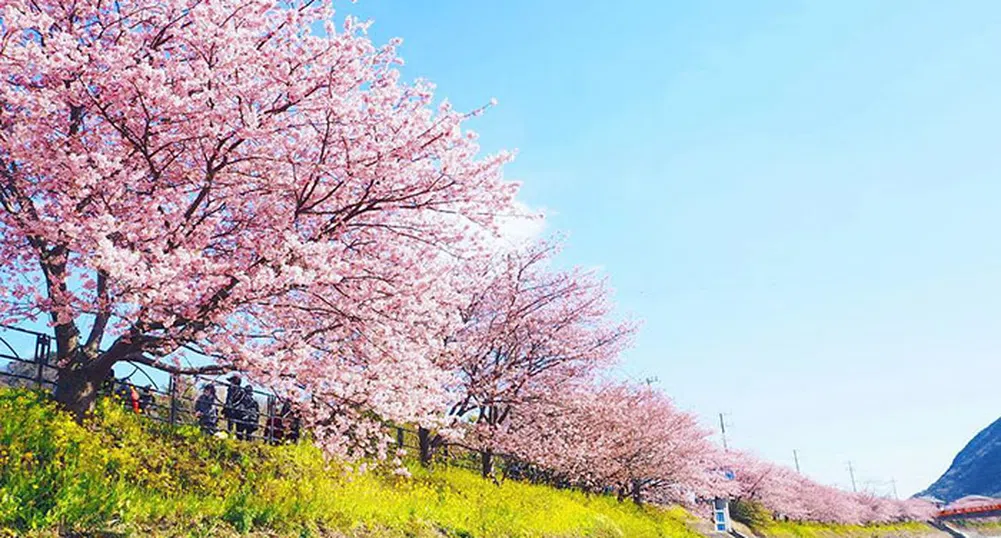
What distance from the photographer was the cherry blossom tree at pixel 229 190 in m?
8.55

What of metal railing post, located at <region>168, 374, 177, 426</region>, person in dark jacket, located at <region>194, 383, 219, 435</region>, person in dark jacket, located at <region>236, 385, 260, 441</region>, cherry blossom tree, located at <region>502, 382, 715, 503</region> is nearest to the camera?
metal railing post, located at <region>168, 374, 177, 426</region>

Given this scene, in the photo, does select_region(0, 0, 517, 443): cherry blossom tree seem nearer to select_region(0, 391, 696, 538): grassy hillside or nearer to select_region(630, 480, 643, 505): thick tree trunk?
select_region(0, 391, 696, 538): grassy hillside

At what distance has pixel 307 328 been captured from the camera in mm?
11367

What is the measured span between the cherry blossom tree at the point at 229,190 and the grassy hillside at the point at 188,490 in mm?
1375

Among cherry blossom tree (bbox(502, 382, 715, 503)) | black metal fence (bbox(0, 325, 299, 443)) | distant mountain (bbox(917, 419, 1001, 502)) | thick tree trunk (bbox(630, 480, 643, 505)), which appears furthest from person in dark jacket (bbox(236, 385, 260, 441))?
distant mountain (bbox(917, 419, 1001, 502))

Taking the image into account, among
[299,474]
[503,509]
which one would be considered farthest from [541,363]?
[299,474]

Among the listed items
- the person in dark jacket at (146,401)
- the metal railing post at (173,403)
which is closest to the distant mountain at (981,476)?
the person in dark jacket at (146,401)

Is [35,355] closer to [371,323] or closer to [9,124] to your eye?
[9,124]

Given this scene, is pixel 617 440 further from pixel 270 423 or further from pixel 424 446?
pixel 270 423

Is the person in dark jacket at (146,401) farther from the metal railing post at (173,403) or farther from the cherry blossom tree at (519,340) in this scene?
the cherry blossom tree at (519,340)

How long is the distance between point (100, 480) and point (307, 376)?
2.97 m

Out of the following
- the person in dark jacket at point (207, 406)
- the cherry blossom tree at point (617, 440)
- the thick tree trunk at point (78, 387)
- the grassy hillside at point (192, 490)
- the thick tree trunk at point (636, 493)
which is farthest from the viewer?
the thick tree trunk at point (636, 493)

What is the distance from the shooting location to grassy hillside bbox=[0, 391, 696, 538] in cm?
799

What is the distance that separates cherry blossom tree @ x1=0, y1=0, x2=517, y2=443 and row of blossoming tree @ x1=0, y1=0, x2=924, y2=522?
0.03 metres
